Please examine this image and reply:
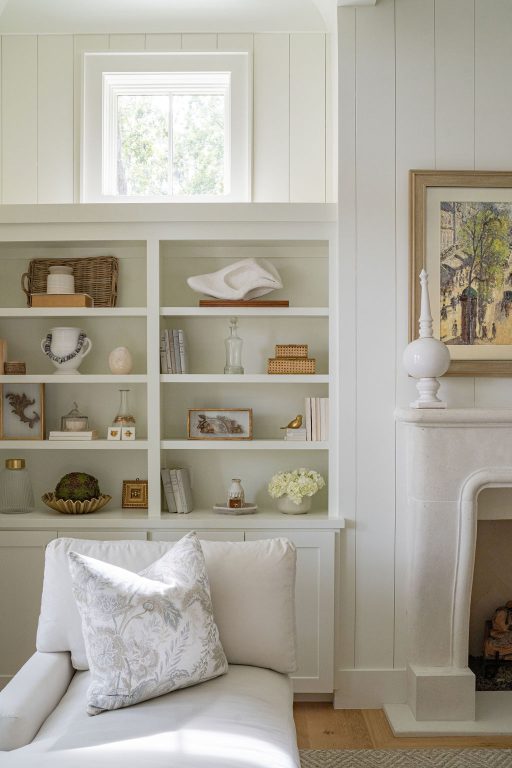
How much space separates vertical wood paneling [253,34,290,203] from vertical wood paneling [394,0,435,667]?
1.85 feet

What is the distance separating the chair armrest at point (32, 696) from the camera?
1797 mm

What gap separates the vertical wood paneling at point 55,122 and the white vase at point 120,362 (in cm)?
77

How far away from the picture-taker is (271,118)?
338 cm

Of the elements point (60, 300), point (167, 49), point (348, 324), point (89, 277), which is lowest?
point (348, 324)

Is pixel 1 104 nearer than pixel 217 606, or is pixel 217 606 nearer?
pixel 217 606

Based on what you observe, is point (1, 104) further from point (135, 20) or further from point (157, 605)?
point (157, 605)

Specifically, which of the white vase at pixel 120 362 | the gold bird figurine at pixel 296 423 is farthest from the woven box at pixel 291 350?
the white vase at pixel 120 362

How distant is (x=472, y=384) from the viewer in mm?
3039

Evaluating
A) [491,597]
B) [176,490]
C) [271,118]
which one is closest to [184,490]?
[176,490]

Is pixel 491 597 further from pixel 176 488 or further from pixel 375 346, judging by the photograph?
pixel 176 488

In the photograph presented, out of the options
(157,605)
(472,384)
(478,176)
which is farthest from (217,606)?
(478,176)

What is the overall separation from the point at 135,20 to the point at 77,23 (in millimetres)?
266

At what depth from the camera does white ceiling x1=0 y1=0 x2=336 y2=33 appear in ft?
10.8

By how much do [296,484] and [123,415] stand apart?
833 mm
